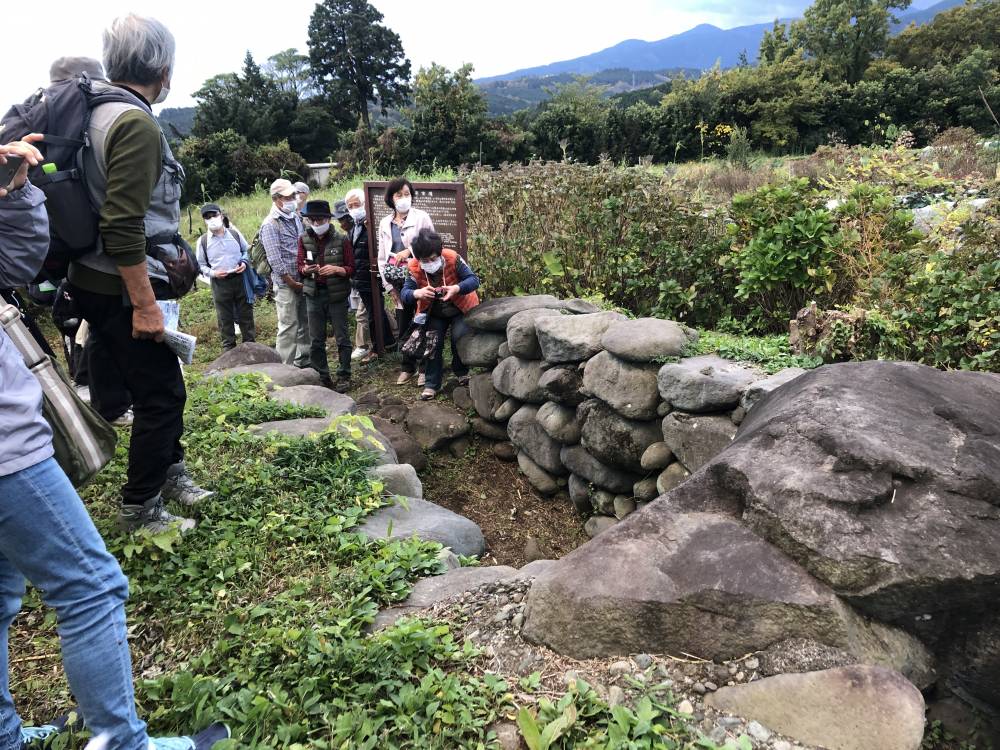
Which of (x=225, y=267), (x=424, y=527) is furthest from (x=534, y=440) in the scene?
(x=225, y=267)

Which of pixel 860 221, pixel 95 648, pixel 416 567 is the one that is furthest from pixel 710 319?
pixel 95 648

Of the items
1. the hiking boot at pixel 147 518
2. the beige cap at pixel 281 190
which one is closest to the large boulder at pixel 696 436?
the hiking boot at pixel 147 518

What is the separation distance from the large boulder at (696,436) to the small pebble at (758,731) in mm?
1780

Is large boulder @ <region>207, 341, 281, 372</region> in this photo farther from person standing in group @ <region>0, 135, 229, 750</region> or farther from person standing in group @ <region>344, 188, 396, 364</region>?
person standing in group @ <region>0, 135, 229, 750</region>

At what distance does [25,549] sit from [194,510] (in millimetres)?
1680

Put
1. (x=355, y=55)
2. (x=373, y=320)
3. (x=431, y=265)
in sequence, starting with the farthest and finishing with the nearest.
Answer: (x=355, y=55)
(x=373, y=320)
(x=431, y=265)

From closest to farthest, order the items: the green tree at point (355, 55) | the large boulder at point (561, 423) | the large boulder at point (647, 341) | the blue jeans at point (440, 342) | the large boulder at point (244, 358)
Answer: the large boulder at point (647, 341)
the large boulder at point (561, 423)
the blue jeans at point (440, 342)
the large boulder at point (244, 358)
the green tree at point (355, 55)

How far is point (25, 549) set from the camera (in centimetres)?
151

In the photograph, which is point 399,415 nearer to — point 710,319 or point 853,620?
point 710,319

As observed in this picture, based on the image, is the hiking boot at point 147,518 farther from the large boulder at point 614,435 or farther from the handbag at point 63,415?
the large boulder at point 614,435

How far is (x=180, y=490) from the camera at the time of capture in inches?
124

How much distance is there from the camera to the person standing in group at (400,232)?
6090mm

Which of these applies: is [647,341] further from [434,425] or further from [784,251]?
[434,425]

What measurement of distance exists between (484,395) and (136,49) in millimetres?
3727
